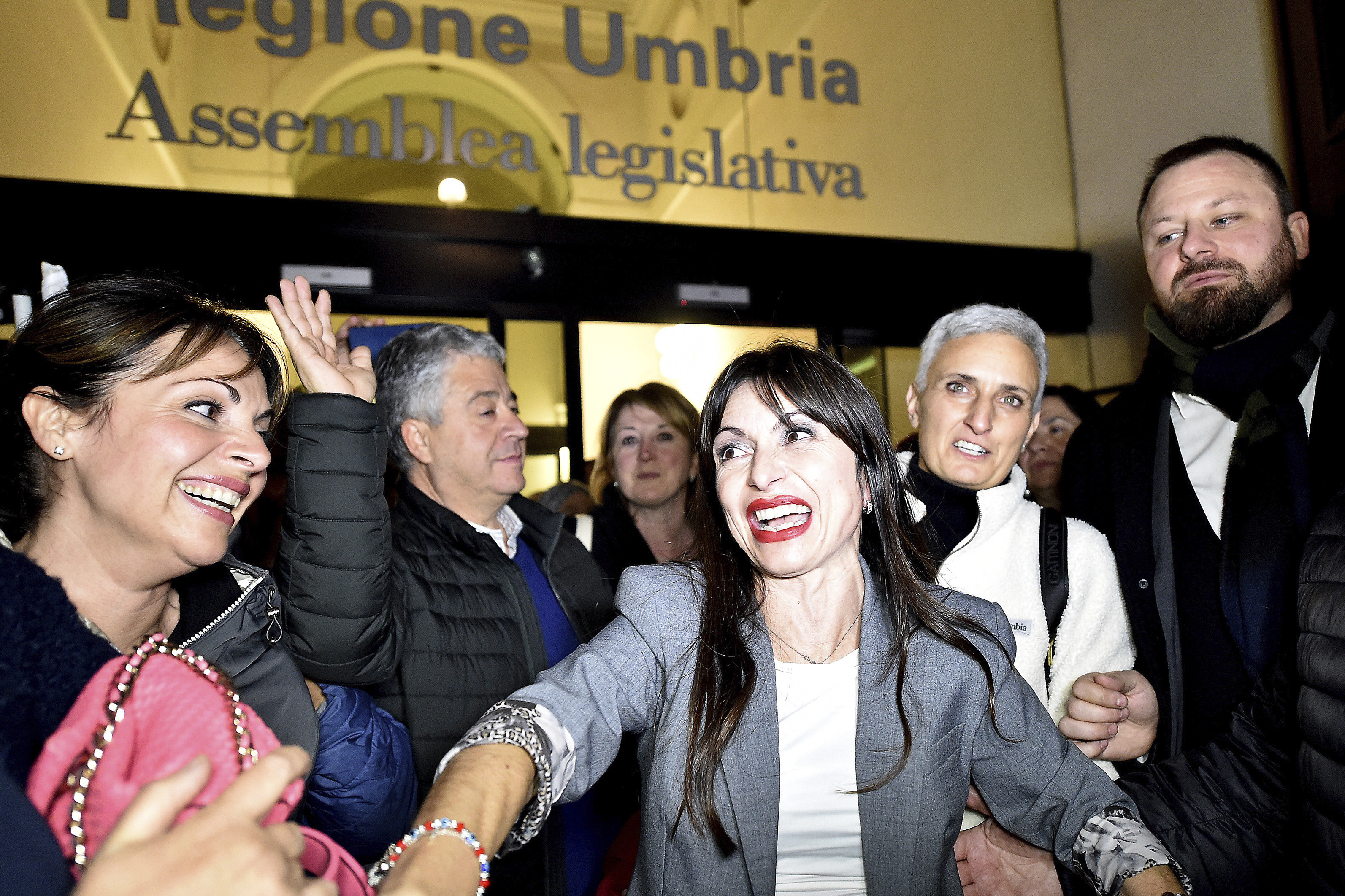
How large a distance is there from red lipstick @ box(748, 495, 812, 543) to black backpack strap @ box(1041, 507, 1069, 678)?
0.81 m

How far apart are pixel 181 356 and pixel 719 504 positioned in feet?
3.35

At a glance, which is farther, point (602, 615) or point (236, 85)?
point (236, 85)

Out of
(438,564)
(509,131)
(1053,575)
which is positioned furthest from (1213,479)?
(509,131)

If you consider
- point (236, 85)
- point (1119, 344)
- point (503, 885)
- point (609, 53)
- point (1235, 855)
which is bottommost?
point (503, 885)

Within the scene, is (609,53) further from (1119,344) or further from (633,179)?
(1119,344)

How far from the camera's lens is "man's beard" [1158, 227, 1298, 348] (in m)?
2.14

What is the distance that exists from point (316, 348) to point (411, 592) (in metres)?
0.66

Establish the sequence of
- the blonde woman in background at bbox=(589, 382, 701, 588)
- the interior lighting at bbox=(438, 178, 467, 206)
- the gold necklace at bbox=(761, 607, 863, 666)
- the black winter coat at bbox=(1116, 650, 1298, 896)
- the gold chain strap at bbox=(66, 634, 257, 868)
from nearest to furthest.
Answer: the gold chain strap at bbox=(66, 634, 257, 868) < the black winter coat at bbox=(1116, 650, 1298, 896) < the gold necklace at bbox=(761, 607, 863, 666) < the blonde woman in background at bbox=(589, 382, 701, 588) < the interior lighting at bbox=(438, 178, 467, 206)

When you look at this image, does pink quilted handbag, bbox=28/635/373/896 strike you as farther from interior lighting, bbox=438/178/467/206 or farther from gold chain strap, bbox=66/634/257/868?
interior lighting, bbox=438/178/467/206

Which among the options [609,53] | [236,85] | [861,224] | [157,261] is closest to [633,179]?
[609,53]

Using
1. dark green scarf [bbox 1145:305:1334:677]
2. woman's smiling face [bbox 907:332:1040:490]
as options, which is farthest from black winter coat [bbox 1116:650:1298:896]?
woman's smiling face [bbox 907:332:1040:490]

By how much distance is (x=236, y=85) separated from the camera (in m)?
4.92

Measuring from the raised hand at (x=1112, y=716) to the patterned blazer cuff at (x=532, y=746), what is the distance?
1170 millimetres

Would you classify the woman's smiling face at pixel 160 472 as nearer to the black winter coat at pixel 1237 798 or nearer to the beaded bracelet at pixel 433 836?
the beaded bracelet at pixel 433 836
